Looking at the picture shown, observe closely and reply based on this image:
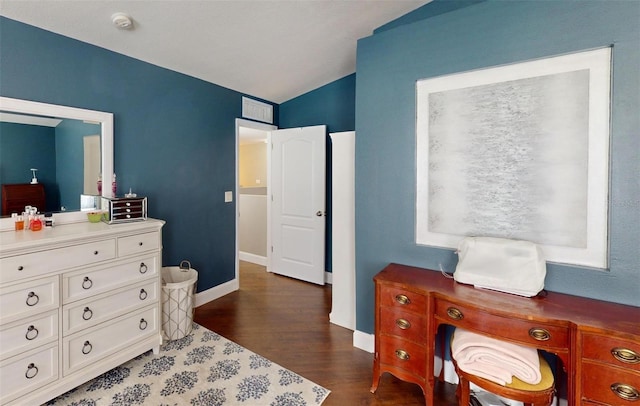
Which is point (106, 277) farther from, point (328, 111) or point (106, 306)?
point (328, 111)

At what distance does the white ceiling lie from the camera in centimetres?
188

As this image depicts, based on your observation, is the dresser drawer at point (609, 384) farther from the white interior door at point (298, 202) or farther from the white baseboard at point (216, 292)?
the white baseboard at point (216, 292)

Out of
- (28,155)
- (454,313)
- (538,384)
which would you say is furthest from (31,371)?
(538,384)

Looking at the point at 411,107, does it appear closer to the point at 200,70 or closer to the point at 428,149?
the point at 428,149

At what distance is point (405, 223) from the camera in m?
2.10

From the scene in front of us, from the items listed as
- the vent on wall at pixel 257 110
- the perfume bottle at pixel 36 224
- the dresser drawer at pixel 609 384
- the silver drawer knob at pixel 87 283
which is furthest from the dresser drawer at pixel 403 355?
the vent on wall at pixel 257 110

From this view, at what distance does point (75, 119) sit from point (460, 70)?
9.01 feet

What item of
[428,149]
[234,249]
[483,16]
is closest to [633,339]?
[428,149]

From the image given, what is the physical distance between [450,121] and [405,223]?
0.76 meters

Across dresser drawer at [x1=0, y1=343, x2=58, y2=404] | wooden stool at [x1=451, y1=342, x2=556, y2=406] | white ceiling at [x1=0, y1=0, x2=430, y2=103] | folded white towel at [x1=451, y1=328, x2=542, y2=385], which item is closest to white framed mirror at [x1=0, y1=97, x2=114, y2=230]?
white ceiling at [x1=0, y1=0, x2=430, y2=103]

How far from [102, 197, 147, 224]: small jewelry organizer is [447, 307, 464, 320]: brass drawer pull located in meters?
2.23

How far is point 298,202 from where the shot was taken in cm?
379

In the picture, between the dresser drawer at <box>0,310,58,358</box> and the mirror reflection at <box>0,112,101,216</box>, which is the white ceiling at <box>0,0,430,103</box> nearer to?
the mirror reflection at <box>0,112,101,216</box>

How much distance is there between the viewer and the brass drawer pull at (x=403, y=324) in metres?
1.69
